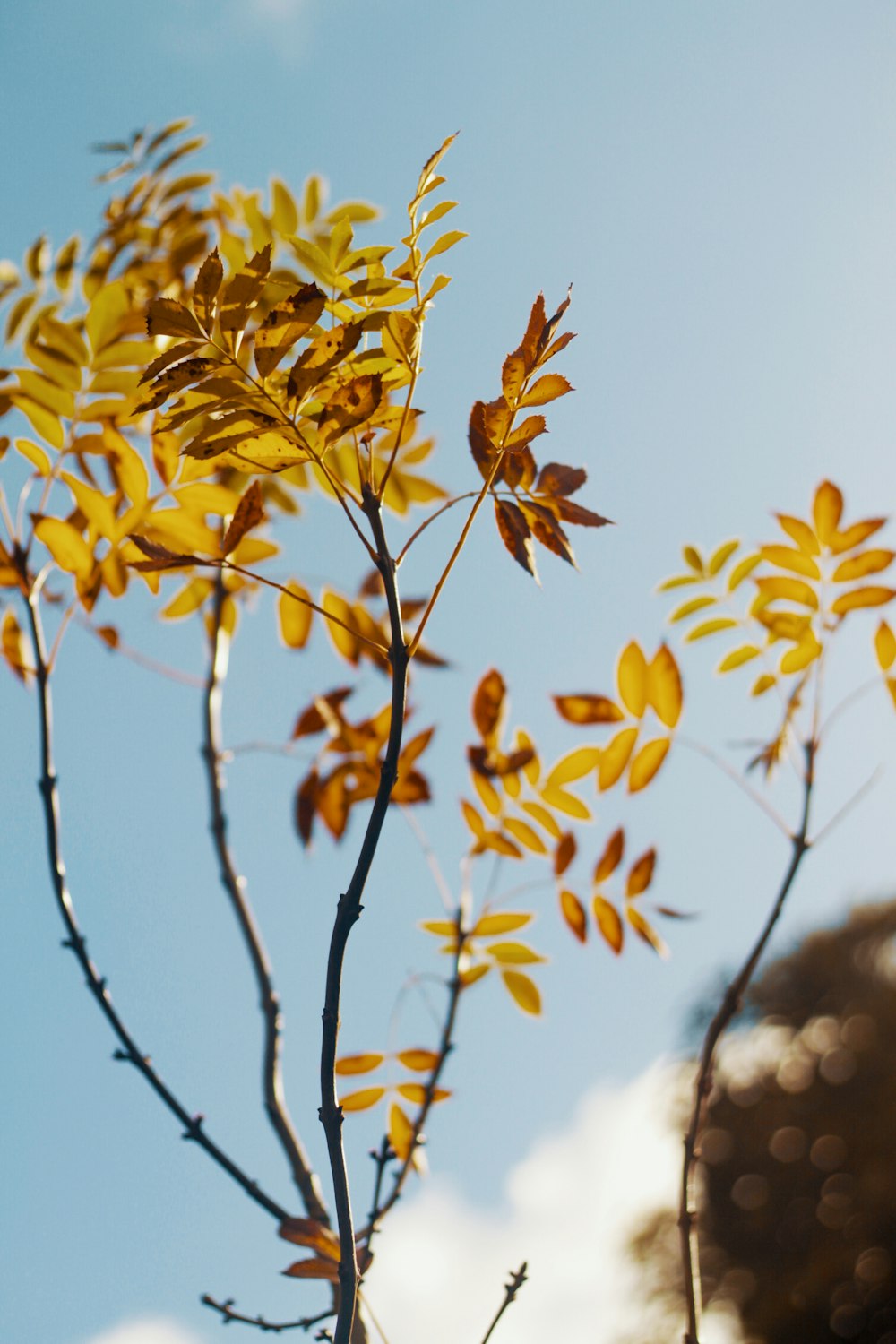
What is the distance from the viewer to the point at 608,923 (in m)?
0.97

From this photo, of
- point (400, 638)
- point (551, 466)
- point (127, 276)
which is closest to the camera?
point (400, 638)

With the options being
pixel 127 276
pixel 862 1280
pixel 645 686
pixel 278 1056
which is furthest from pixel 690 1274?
pixel 862 1280

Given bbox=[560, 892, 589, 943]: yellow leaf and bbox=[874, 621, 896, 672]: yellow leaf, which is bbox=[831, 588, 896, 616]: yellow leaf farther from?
bbox=[560, 892, 589, 943]: yellow leaf

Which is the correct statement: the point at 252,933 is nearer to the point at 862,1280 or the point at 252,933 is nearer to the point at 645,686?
the point at 645,686

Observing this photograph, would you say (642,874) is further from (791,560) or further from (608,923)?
(791,560)

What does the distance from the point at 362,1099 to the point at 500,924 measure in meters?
0.20

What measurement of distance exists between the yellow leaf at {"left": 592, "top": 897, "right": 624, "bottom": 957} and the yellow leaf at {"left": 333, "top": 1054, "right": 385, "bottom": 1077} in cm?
26

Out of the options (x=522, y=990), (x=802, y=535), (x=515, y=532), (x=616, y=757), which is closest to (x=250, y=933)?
(x=522, y=990)

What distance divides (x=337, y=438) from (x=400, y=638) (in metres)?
0.11

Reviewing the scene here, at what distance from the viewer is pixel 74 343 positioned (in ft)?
2.89

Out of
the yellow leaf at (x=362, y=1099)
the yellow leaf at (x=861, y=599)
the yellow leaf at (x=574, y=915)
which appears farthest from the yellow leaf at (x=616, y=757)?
the yellow leaf at (x=362, y=1099)

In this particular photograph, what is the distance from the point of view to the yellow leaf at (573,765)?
3.10 feet

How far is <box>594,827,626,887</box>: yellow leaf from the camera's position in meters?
0.98

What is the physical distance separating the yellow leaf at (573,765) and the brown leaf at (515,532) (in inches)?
18.3
